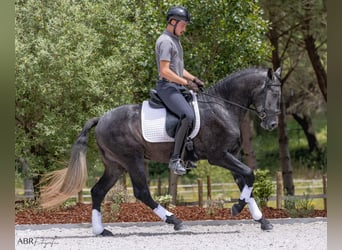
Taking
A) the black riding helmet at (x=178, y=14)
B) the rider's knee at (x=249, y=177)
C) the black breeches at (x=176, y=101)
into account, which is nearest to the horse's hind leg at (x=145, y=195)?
the black breeches at (x=176, y=101)

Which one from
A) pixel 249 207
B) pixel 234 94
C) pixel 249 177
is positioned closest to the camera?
pixel 249 177

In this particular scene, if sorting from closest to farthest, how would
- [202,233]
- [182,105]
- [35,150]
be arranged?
[182,105] < [202,233] < [35,150]

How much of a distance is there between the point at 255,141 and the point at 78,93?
40.8ft

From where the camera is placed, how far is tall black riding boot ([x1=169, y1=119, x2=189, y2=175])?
820 cm

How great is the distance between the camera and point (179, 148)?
8281 mm

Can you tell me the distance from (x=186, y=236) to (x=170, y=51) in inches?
93.8

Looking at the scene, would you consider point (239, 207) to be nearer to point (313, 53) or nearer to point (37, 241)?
point (37, 241)

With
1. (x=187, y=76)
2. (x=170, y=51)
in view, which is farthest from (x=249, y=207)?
(x=170, y=51)

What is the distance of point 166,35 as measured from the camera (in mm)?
8352

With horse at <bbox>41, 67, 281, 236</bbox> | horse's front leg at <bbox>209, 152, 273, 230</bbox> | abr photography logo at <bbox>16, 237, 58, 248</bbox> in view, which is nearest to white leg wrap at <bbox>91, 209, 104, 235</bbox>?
horse at <bbox>41, 67, 281, 236</bbox>

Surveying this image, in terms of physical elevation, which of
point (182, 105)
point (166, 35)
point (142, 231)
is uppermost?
point (166, 35)

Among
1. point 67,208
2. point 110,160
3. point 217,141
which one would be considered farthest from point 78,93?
point 217,141

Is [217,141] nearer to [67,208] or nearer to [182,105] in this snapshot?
[182,105]

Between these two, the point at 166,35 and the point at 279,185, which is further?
the point at 279,185
